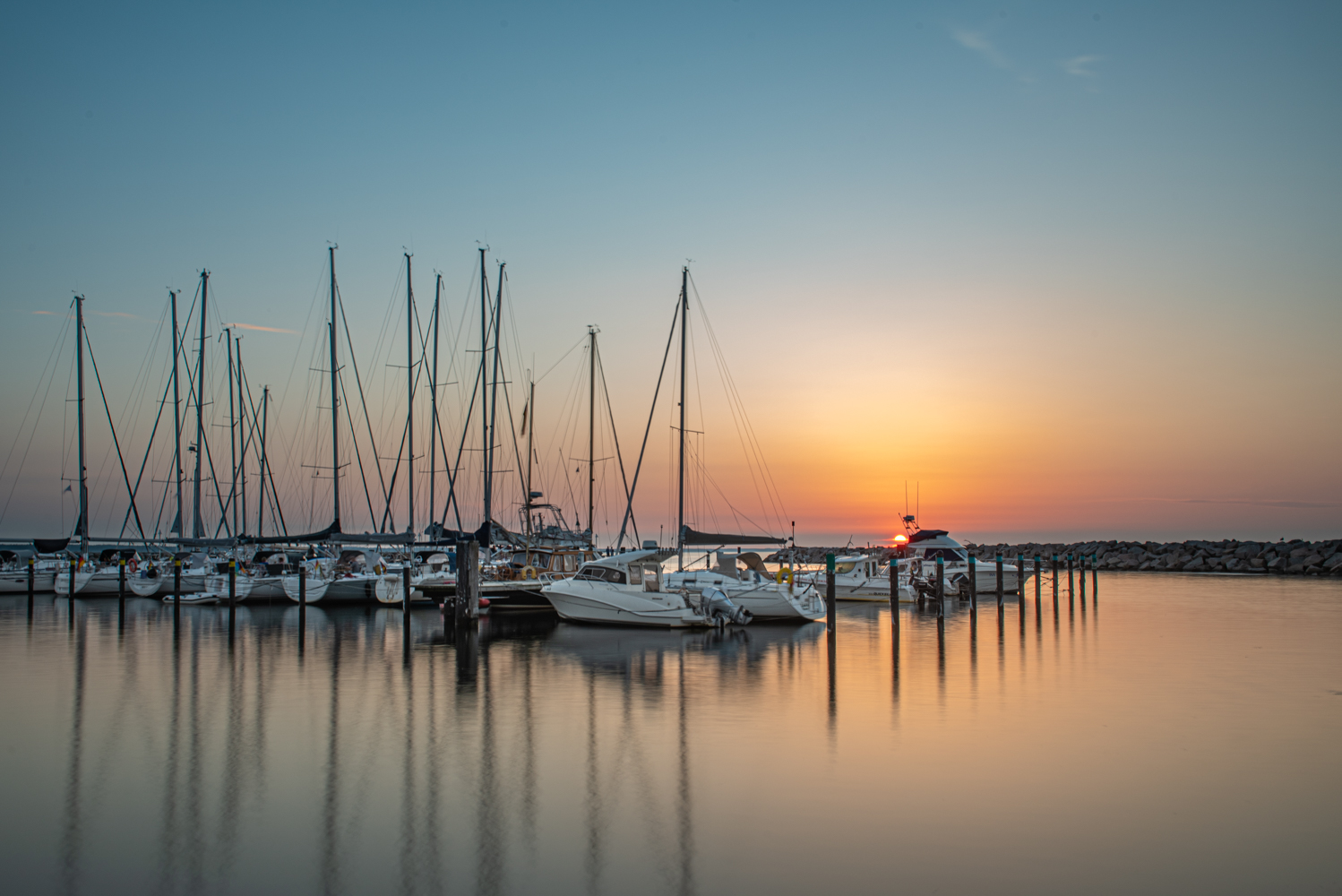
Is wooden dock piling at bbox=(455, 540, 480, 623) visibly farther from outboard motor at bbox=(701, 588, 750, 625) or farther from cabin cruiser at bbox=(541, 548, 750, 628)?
outboard motor at bbox=(701, 588, 750, 625)

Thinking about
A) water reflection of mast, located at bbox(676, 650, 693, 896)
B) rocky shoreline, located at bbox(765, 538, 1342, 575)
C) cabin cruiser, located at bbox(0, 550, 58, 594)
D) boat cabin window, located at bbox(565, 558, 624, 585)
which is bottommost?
rocky shoreline, located at bbox(765, 538, 1342, 575)

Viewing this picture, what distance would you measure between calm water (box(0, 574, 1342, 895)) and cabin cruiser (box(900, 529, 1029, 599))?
23.1m

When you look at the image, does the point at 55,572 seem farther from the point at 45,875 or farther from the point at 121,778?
the point at 45,875

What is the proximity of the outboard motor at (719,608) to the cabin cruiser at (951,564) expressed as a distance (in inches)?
680

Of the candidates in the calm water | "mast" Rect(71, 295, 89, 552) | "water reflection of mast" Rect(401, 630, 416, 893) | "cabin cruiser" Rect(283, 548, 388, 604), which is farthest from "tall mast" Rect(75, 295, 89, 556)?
"water reflection of mast" Rect(401, 630, 416, 893)

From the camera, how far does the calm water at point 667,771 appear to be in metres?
8.41

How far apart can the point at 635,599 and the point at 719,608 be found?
9.12 feet

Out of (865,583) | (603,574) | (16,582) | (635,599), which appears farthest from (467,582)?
(16,582)

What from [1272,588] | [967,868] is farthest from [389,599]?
[1272,588]

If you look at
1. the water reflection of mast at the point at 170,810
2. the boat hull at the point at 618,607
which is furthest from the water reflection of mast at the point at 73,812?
the boat hull at the point at 618,607

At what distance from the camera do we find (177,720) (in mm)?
14914

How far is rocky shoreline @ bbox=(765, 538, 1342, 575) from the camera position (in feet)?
224

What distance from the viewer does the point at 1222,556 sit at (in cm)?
7744

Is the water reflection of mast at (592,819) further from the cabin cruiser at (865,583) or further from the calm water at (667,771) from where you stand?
the cabin cruiser at (865,583)
